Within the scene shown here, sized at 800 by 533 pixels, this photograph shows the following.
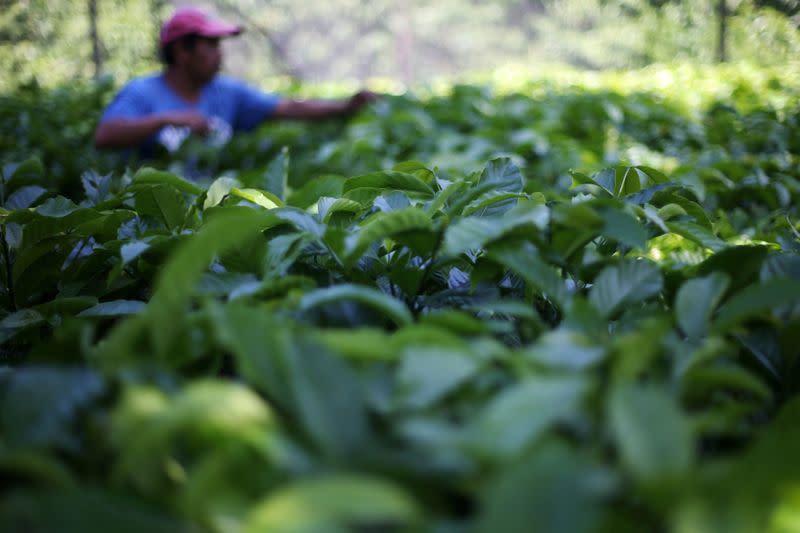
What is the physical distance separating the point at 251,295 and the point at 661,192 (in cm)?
58

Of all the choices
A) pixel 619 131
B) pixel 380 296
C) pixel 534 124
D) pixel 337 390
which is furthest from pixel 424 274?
pixel 619 131

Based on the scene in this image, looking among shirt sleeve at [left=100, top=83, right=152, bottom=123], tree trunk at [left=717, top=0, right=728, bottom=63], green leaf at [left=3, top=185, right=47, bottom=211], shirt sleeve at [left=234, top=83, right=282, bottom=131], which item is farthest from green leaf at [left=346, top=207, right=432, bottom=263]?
tree trunk at [left=717, top=0, right=728, bottom=63]

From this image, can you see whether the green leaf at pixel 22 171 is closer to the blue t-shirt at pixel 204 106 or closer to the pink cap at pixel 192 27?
the blue t-shirt at pixel 204 106

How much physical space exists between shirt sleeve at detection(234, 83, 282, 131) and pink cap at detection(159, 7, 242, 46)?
31 centimetres

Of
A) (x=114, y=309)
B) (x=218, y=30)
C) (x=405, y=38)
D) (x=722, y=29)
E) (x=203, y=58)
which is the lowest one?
(x=114, y=309)

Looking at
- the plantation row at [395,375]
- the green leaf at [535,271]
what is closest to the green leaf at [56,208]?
the plantation row at [395,375]

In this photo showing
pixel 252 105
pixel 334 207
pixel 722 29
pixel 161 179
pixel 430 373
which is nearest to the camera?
pixel 430 373

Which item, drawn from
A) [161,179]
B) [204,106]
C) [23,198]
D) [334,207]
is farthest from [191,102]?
[334,207]

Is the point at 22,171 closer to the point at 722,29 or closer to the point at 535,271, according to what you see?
the point at 535,271

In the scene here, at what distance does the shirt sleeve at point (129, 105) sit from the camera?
298 cm

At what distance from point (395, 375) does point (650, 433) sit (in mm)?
175

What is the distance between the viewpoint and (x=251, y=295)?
2.17ft

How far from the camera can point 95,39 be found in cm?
545

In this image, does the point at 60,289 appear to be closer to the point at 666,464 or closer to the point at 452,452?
the point at 452,452
